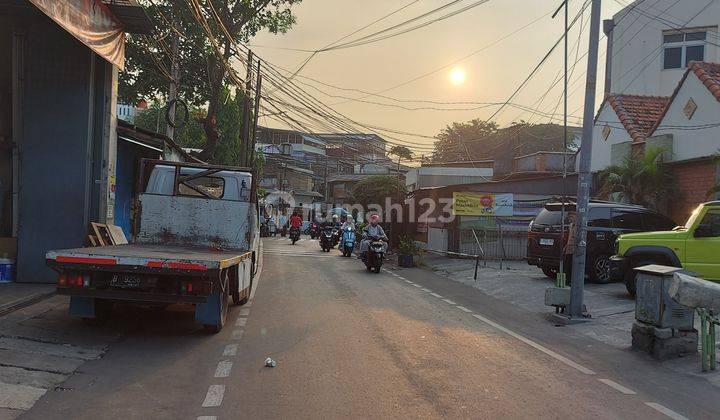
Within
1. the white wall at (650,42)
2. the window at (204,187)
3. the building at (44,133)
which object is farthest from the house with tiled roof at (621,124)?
the building at (44,133)

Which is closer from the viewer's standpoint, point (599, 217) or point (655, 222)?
point (599, 217)

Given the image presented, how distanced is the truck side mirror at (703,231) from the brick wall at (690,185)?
4603mm

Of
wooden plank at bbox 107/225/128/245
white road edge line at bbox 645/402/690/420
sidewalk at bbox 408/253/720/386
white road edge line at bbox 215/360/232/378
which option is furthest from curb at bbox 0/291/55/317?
sidewalk at bbox 408/253/720/386

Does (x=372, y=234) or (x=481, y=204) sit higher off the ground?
(x=481, y=204)

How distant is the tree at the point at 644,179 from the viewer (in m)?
17.3

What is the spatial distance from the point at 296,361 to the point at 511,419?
268 cm

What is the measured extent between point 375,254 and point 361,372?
1173cm

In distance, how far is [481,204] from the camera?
23.2 metres

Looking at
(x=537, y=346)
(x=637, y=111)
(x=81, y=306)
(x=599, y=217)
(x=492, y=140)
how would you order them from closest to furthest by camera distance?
(x=81, y=306), (x=537, y=346), (x=599, y=217), (x=637, y=111), (x=492, y=140)

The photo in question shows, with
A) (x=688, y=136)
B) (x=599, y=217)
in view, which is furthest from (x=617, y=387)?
(x=688, y=136)

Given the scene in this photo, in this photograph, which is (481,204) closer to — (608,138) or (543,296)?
(608,138)

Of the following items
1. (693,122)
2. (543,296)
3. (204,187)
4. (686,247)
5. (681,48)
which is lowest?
(543,296)

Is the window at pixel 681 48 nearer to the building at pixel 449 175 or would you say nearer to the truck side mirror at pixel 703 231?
the building at pixel 449 175

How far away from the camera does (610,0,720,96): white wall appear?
82.8 ft
